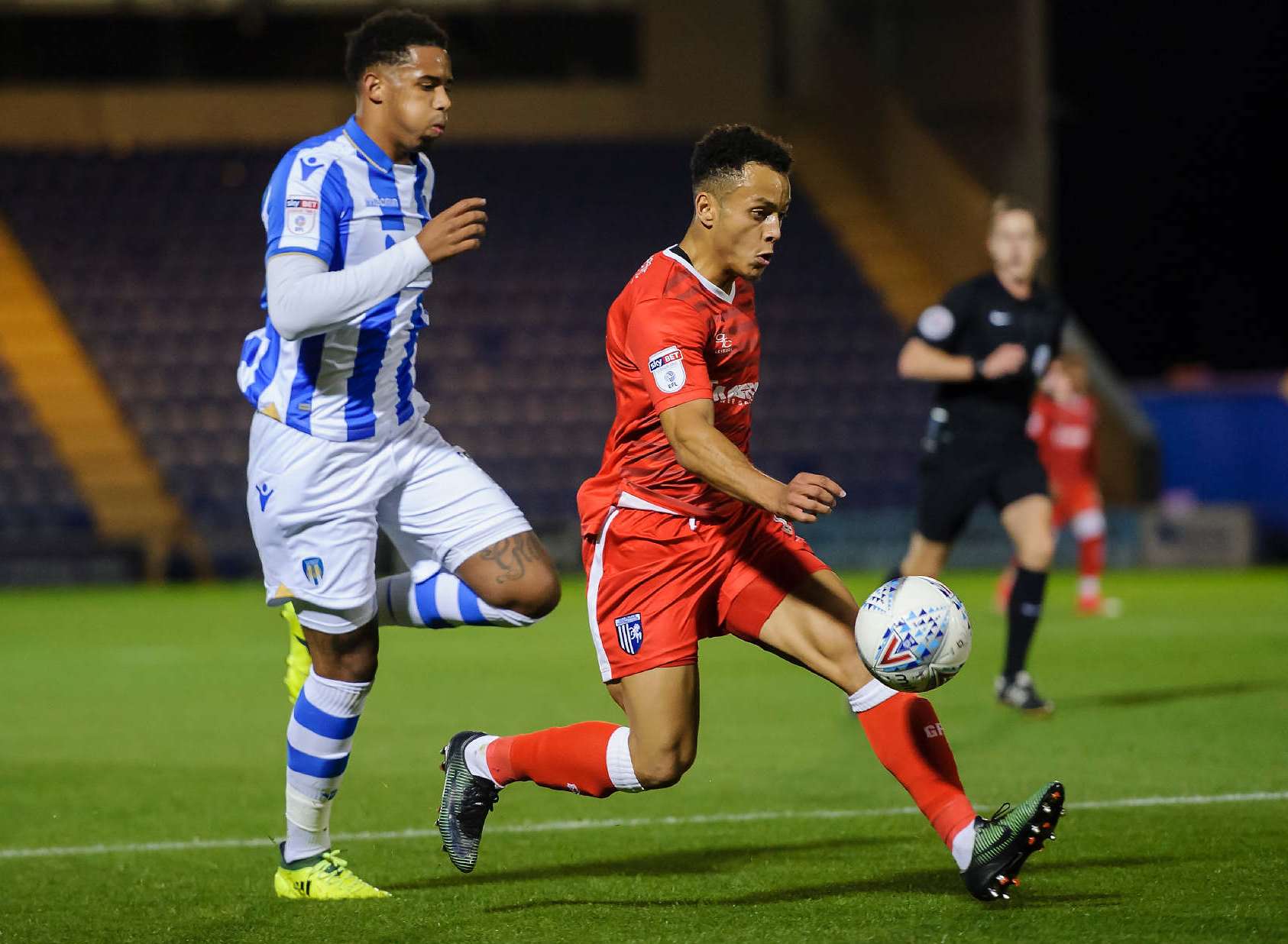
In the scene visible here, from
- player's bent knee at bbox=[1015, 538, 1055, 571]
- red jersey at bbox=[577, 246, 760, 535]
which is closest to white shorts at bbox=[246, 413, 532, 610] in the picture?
red jersey at bbox=[577, 246, 760, 535]

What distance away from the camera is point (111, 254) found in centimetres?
2231

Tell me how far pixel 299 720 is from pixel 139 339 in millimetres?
17167

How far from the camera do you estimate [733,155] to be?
184 inches

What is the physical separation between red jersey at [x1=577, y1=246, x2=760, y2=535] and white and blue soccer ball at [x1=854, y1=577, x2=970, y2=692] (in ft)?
1.79

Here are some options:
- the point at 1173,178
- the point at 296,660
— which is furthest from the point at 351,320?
the point at 1173,178

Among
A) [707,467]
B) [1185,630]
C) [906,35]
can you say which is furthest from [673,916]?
[906,35]

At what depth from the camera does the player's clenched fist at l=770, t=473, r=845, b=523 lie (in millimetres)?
4066

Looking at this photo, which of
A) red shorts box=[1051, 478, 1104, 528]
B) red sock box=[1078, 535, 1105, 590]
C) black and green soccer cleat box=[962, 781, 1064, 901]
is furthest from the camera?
red shorts box=[1051, 478, 1104, 528]

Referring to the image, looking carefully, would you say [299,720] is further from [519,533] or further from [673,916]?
[673,916]

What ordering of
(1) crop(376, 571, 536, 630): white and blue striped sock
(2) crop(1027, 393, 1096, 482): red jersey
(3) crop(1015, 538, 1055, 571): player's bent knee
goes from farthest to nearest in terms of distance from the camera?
(2) crop(1027, 393, 1096, 482): red jersey → (3) crop(1015, 538, 1055, 571): player's bent knee → (1) crop(376, 571, 536, 630): white and blue striped sock

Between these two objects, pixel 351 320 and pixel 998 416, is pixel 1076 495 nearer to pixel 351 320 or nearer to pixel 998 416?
pixel 998 416

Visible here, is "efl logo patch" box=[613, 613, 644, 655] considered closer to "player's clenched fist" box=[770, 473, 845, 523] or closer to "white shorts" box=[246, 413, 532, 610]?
"white shorts" box=[246, 413, 532, 610]

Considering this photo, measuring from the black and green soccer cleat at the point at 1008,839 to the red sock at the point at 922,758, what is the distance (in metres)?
0.08

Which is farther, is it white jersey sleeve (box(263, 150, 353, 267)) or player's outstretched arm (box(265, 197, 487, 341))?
white jersey sleeve (box(263, 150, 353, 267))
